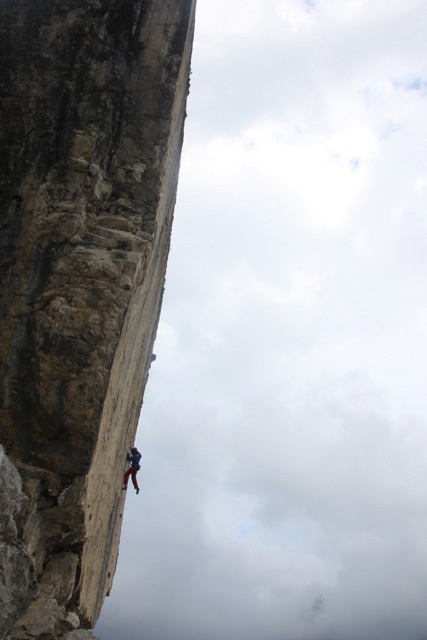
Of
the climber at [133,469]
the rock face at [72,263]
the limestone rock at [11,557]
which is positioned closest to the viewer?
the limestone rock at [11,557]

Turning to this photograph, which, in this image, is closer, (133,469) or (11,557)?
(11,557)

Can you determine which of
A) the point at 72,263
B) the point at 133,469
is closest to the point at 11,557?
the point at 72,263

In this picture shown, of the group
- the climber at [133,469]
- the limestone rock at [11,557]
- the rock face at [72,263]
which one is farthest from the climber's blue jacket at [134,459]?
the limestone rock at [11,557]

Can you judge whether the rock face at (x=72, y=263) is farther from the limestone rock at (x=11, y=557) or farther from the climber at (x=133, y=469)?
the climber at (x=133, y=469)

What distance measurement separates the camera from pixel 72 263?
26.8 ft

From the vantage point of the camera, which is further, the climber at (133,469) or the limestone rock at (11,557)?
the climber at (133,469)

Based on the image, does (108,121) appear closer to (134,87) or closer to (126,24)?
(134,87)

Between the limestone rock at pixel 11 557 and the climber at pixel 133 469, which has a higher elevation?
the climber at pixel 133 469

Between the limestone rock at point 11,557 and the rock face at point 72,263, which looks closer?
the limestone rock at point 11,557

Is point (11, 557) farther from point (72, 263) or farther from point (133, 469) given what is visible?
point (133, 469)

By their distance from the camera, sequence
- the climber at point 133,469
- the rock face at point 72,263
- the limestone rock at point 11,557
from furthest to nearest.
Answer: the climber at point 133,469 → the rock face at point 72,263 → the limestone rock at point 11,557

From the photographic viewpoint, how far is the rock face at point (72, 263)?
7.54 m

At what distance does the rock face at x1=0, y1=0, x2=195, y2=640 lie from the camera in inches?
297

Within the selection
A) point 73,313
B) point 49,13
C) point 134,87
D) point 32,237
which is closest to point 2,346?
point 73,313
